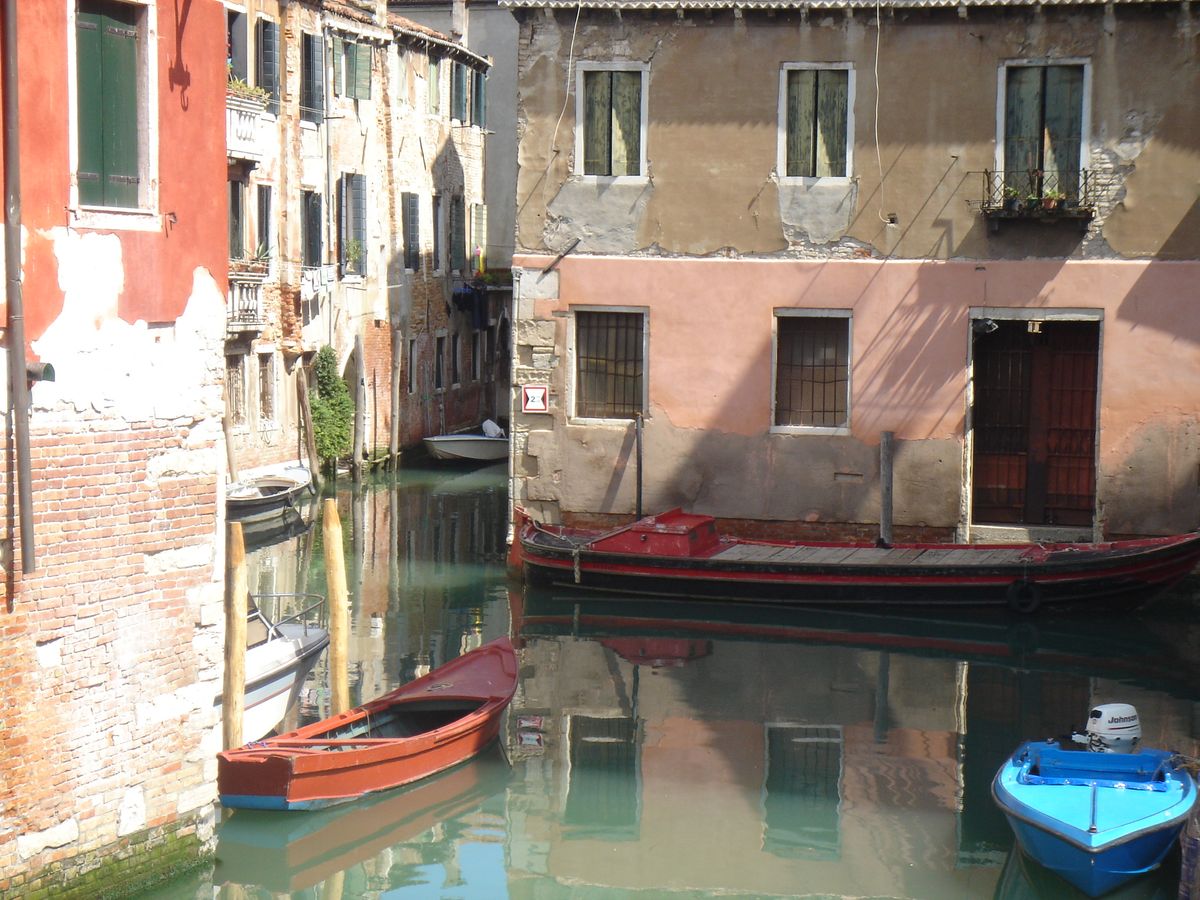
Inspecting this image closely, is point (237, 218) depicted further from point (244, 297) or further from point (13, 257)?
point (13, 257)

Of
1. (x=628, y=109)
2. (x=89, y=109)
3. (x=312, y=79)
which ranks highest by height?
(x=312, y=79)

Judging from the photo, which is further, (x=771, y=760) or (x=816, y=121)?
(x=816, y=121)

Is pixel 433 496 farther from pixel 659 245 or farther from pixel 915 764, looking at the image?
pixel 915 764

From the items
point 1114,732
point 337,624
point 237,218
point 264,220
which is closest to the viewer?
point 1114,732

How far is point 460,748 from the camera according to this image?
1094 centimetres

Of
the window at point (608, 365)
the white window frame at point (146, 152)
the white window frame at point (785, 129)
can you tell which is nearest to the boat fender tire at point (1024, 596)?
the window at point (608, 365)

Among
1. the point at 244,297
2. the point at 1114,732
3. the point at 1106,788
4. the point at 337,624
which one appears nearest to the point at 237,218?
the point at 244,297

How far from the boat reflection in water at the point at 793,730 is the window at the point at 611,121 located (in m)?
4.57

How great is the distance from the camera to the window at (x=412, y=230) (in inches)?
1154

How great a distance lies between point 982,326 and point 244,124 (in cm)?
1038

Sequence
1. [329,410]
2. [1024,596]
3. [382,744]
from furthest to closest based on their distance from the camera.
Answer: [329,410] < [1024,596] < [382,744]

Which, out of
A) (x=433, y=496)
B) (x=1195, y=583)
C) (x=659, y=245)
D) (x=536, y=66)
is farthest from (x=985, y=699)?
(x=433, y=496)

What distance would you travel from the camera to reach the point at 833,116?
17141 mm

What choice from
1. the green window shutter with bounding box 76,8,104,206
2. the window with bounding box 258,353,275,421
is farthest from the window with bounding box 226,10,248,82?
the green window shutter with bounding box 76,8,104,206
